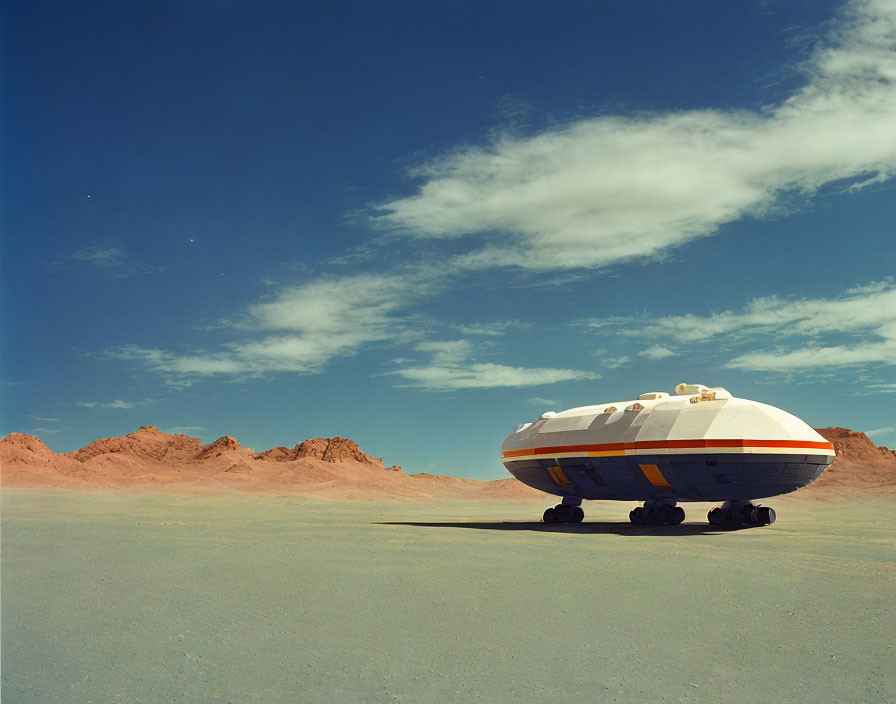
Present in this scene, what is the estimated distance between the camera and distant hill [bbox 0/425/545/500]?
78.2 m

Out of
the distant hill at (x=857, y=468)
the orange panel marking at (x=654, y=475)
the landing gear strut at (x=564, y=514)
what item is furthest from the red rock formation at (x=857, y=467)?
the orange panel marking at (x=654, y=475)

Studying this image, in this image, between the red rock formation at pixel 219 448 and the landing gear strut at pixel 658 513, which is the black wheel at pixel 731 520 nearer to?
the landing gear strut at pixel 658 513

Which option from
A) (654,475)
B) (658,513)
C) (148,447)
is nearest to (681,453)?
(654,475)

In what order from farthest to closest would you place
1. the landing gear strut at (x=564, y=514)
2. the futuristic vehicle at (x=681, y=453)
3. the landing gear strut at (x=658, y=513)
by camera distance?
the landing gear strut at (x=564, y=514) → the landing gear strut at (x=658, y=513) → the futuristic vehicle at (x=681, y=453)

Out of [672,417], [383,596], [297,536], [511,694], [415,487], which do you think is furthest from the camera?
[415,487]

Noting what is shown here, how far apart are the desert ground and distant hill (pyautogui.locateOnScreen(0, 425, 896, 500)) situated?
64585 mm

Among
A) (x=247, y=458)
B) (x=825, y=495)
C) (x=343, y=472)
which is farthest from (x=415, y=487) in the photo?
(x=825, y=495)

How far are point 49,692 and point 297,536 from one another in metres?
12.4

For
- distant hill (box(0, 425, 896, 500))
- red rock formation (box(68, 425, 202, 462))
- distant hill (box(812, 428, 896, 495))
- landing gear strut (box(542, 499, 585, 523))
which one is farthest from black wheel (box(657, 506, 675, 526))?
red rock formation (box(68, 425, 202, 462))

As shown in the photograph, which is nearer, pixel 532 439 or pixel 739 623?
pixel 739 623

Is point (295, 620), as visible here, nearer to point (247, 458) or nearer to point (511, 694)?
point (511, 694)

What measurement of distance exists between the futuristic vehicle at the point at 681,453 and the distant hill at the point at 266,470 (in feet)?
182

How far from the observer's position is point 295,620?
834 centimetres

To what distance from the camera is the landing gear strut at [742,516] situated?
2130 cm
